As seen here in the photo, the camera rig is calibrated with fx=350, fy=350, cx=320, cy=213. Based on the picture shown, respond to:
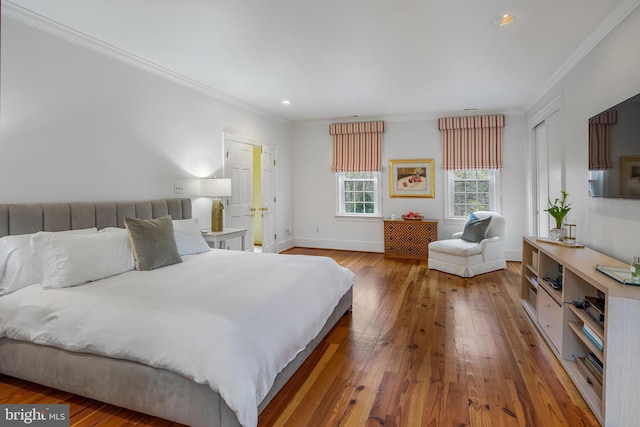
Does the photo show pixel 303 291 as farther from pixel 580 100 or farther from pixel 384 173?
pixel 384 173

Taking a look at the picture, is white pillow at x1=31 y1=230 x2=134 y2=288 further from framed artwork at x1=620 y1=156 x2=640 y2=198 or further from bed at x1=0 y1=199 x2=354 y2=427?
framed artwork at x1=620 y1=156 x2=640 y2=198

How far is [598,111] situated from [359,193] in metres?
4.19

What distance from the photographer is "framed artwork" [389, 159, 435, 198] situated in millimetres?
6324

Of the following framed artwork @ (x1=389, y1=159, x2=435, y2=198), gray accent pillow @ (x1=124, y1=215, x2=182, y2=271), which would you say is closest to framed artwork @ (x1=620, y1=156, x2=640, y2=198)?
gray accent pillow @ (x1=124, y1=215, x2=182, y2=271)

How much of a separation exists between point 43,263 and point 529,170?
241 inches

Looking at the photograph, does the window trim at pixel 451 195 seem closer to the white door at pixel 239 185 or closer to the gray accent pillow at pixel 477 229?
the gray accent pillow at pixel 477 229

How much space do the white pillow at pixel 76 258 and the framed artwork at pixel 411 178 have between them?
4.86 meters

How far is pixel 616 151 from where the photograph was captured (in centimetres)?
254

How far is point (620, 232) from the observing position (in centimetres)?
271

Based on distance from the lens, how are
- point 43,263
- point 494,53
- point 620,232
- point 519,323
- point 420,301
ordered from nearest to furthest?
point 43,263 < point 620,232 < point 519,323 < point 494,53 < point 420,301

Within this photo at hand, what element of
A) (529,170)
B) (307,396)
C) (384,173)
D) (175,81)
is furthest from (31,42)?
(529,170)

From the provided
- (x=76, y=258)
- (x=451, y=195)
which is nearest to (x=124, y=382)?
(x=76, y=258)

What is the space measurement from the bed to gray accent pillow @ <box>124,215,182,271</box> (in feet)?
0.40

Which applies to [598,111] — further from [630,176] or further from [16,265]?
[16,265]
